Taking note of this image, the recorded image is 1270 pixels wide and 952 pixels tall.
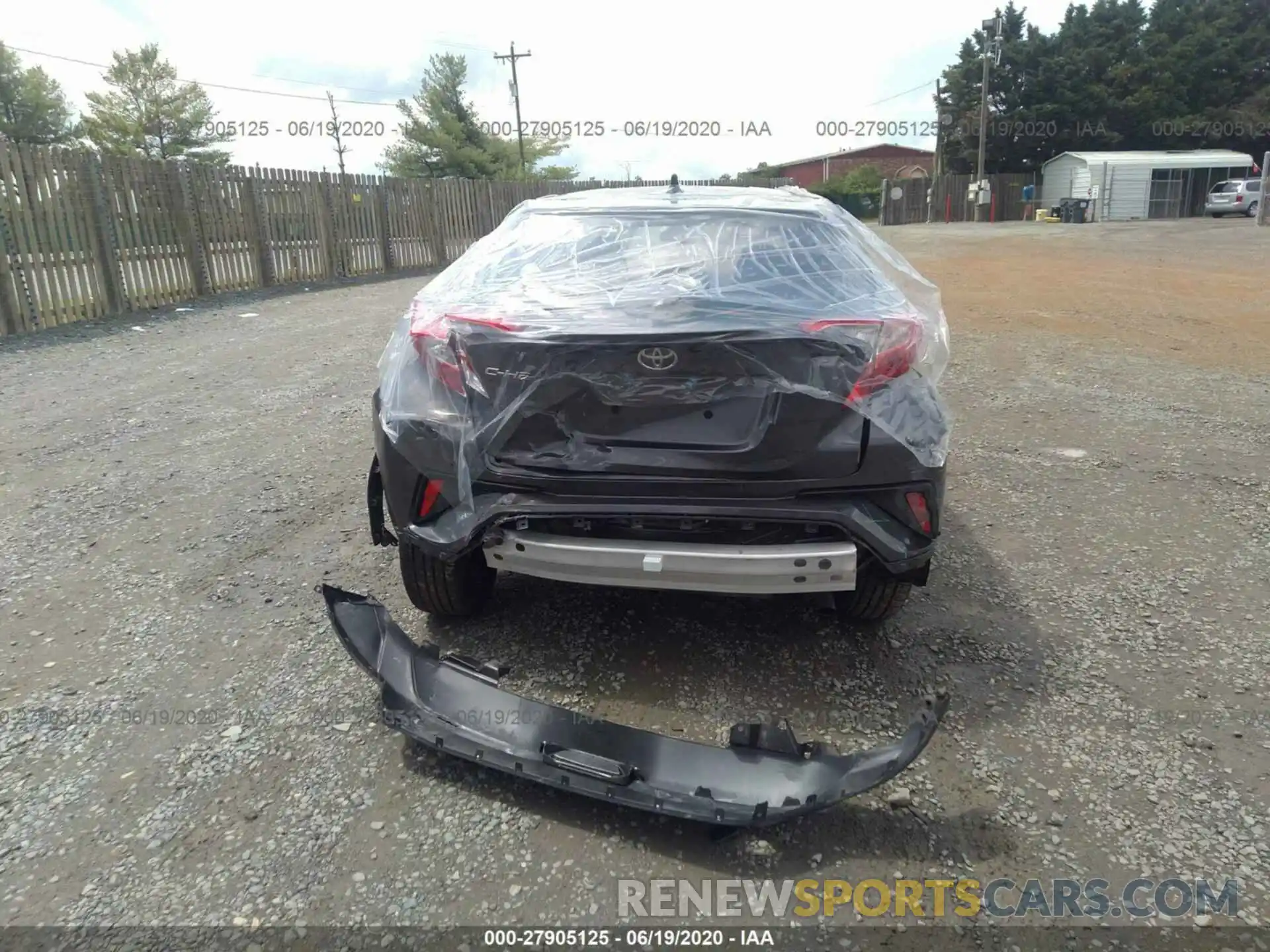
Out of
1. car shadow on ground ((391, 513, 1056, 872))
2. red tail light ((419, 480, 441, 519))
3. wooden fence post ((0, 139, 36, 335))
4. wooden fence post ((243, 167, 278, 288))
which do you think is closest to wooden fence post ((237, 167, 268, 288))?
wooden fence post ((243, 167, 278, 288))

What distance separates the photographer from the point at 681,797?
2.16 meters

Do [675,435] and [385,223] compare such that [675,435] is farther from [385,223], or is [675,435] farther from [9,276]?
[385,223]

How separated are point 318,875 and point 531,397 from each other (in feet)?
4.48

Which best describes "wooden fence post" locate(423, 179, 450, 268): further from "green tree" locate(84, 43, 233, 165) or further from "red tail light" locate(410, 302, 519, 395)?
"green tree" locate(84, 43, 233, 165)

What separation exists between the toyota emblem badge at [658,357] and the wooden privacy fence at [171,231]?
3.43 meters

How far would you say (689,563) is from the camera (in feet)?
8.21

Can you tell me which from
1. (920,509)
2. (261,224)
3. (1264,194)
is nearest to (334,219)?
(261,224)

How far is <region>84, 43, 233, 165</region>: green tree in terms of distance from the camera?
41.9m

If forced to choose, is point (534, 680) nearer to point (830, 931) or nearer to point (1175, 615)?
point (830, 931)

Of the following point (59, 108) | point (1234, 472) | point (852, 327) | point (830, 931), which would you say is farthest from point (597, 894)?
point (59, 108)

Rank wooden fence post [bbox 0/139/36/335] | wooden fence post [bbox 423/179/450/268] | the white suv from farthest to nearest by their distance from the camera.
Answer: the white suv < wooden fence post [bbox 423/179/450/268] < wooden fence post [bbox 0/139/36/335]

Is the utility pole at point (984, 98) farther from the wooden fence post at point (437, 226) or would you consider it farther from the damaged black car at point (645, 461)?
the damaged black car at point (645, 461)

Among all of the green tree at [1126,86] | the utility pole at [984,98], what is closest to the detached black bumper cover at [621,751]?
the utility pole at [984,98]

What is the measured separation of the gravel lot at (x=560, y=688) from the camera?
211cm
